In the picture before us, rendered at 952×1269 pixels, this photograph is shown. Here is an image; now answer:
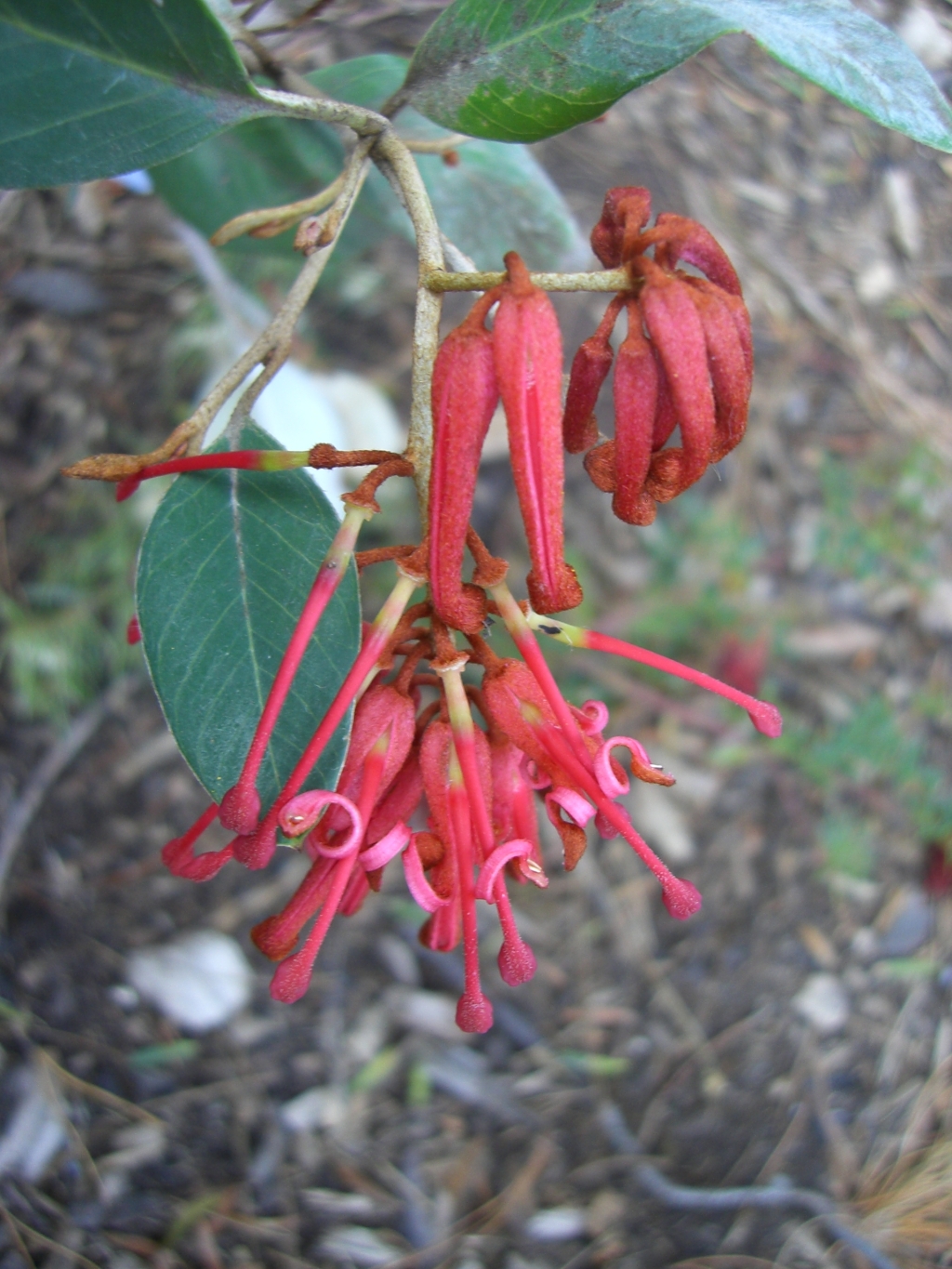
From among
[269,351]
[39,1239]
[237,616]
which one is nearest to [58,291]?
[269,351]

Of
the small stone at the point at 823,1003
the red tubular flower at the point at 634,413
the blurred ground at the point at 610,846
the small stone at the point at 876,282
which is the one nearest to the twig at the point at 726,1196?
the blurred ground at the point at 610,846

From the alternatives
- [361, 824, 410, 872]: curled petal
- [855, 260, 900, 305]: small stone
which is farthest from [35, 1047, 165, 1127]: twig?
[855, 260, 900, 305]: small stone

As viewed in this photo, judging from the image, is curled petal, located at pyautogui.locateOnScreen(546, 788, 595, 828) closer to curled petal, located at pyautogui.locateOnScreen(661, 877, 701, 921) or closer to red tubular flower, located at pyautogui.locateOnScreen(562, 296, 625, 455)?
curled petal, located at pyautogui.locateOnScreen(661, 877, 701, 921)

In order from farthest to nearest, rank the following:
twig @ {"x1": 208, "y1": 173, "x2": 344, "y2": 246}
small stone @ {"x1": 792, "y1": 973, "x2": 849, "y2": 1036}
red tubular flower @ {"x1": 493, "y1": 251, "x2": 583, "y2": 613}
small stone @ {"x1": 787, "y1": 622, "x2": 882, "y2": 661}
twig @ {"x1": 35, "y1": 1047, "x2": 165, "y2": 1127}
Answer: small stone @ {"x1": 787, "y1": 622, "x2": 882, "y2": 661}
small stone @ {"x1": 792, "y1": 973, "x2": 849, "y2": 1036}
twig @ {"x1": 35, "y1": 1047, "x2": 165, "y2": 1127}
twig @ {"x1": 208, "y1": 173, "x2": 344, "y2": 246}
red tubular flower @ {"x1": 493, "y1": 251, "x2": 583, "y2": 613}

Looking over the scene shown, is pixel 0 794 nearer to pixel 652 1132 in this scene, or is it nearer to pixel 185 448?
pixel 185 448

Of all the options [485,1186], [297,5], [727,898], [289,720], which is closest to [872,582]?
[727,898]

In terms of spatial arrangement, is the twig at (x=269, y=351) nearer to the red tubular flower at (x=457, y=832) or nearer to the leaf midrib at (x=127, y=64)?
the leaf midrib at (x=127, y=64)

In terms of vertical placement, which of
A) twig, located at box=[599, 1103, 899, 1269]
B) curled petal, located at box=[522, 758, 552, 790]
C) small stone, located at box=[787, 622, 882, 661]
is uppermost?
curled petal, located at box=[522, 758, 552, 790]

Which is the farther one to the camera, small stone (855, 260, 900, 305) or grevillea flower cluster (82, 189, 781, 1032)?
small stone (855, 260, 900, 305)
